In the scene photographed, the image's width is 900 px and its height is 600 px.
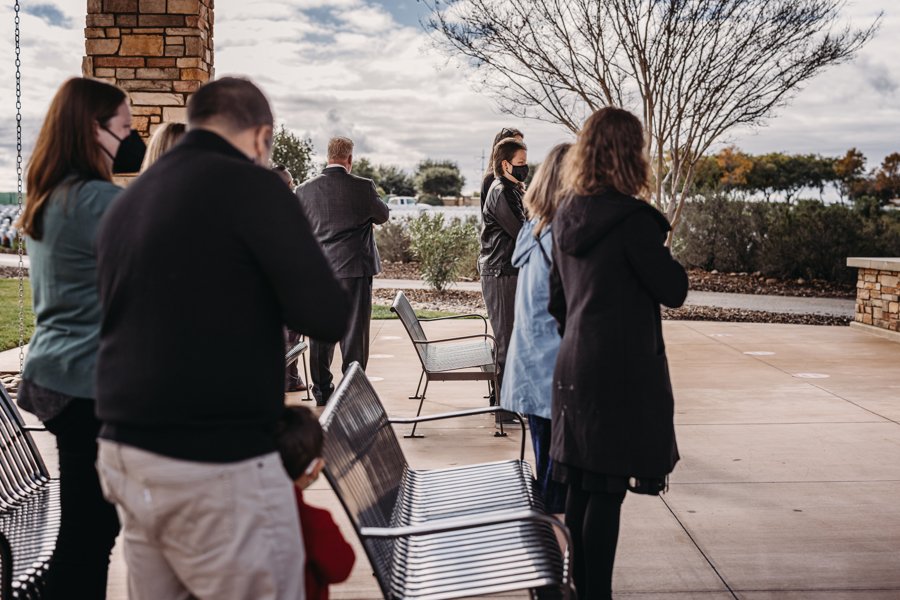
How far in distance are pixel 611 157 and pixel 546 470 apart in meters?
1.53

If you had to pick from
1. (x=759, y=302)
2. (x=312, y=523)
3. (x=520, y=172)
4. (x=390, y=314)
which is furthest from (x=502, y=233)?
(x=759, y=302)

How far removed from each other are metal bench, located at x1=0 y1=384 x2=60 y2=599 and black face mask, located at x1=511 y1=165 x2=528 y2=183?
11.3ft

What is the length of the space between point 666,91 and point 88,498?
12547 mm

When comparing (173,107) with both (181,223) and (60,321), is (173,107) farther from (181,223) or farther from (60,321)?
(181,223)

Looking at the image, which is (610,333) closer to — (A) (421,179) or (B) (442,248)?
(B) (442,248)

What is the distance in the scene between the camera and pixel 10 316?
42.5 feet

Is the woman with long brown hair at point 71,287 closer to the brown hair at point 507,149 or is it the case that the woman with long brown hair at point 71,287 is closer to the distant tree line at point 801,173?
the brown hair at point 507,149

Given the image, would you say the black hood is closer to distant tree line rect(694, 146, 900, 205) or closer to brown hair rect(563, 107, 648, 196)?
brown hair rect(563, 107, 648, 196)

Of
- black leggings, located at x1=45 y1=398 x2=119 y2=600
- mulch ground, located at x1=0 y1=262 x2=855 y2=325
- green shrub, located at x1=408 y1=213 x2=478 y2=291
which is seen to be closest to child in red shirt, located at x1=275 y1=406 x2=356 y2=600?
black leggings, located at x1=45 y1=398 x2=119 y2=600

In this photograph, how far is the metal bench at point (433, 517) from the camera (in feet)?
8.65

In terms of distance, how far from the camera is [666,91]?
13.9 m

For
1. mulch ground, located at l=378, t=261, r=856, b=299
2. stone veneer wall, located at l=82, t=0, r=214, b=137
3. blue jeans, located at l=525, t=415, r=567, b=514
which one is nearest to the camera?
blue jeans, located at l=525, t=415, r=567, b=514

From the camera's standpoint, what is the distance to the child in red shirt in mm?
2156

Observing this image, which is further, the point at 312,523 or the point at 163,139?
the point at 163,139
